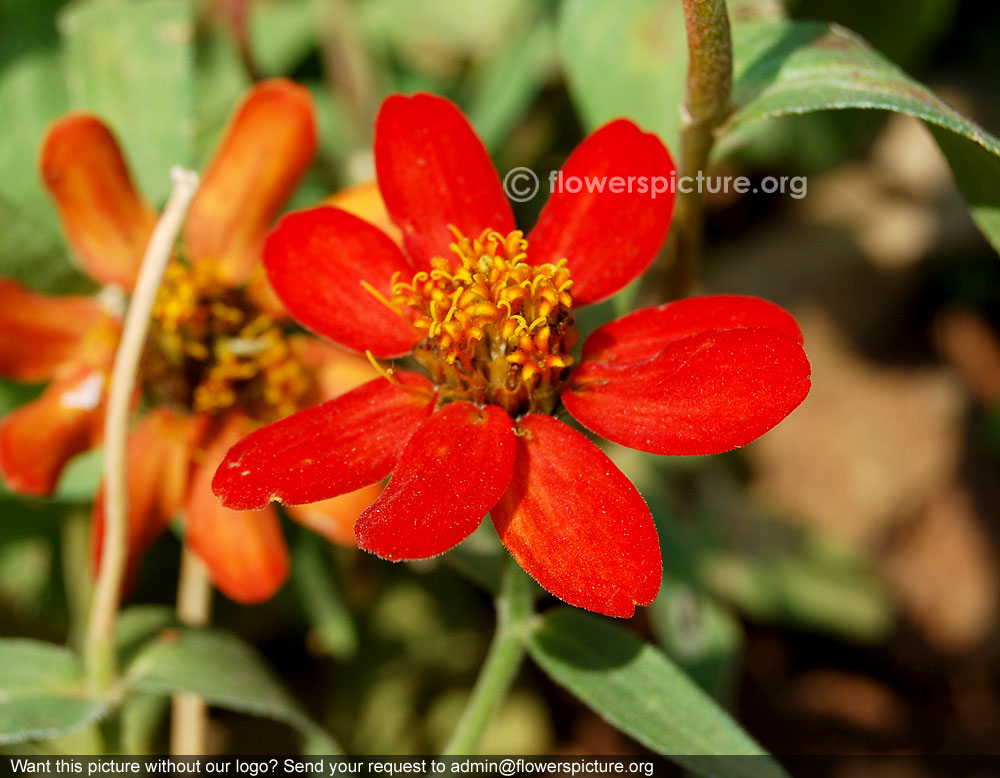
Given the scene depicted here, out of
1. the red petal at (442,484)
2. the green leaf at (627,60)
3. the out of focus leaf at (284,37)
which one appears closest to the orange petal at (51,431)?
the red petal at (442,484)

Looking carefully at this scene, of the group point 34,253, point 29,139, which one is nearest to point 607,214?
point 34,253

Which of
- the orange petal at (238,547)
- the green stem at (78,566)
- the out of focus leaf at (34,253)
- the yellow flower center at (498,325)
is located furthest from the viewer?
the green stem at (78,566)

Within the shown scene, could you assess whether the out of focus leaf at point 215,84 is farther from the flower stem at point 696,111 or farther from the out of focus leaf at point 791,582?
the out of focus leaf at point 791,582

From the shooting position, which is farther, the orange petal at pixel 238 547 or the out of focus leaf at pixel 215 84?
the out of focus leaf at pixel 215 84

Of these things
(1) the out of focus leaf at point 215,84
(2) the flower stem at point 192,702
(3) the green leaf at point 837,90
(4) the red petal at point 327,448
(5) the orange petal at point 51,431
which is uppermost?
(3) the green leaf at point 837,90

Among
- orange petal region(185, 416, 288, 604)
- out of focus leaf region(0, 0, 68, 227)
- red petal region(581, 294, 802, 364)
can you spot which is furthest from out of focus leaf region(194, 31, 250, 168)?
red petal region(581, 294, 802, 364)

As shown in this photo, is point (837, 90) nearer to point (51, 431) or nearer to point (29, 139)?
point (51, 431)

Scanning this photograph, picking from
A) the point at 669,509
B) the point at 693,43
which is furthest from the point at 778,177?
the point at 693,43
